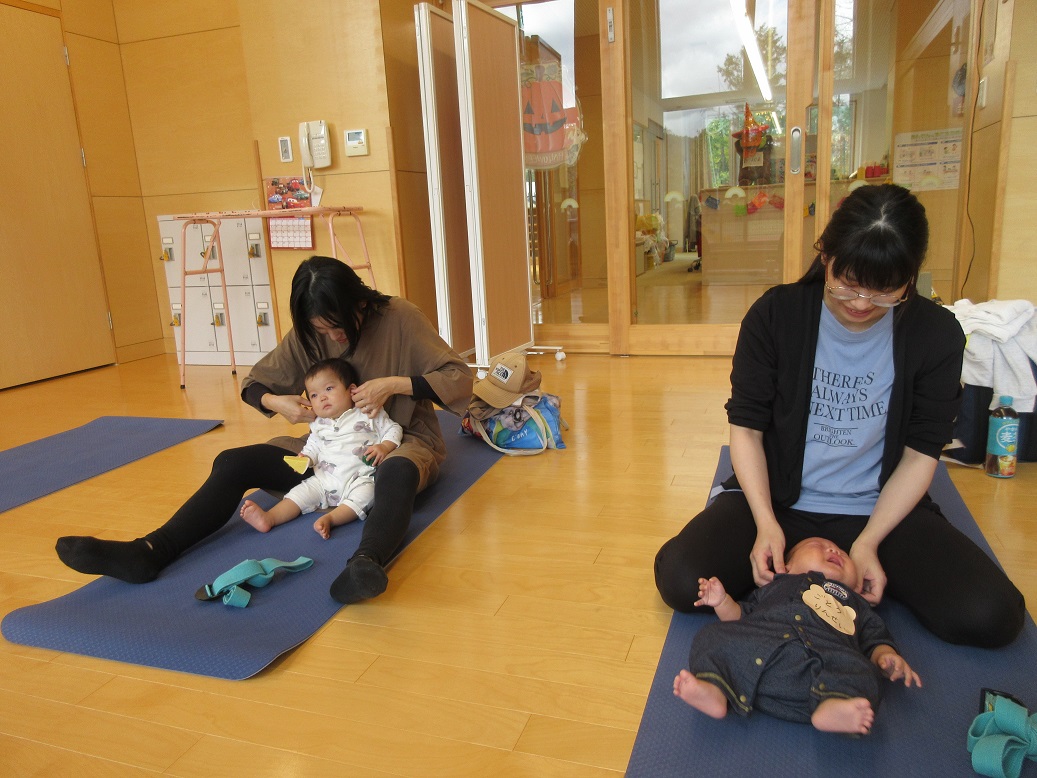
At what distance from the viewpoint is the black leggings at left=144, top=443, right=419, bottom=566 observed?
6.19 feet

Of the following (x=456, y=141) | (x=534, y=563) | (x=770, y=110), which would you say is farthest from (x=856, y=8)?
(x=534, y=563)

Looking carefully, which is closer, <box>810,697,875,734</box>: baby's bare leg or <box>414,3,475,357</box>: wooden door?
<box>810,697,875,734</box>: baby's bare leg

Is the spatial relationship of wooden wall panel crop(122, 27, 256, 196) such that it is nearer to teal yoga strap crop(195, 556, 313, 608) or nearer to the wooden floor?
the wooden floor

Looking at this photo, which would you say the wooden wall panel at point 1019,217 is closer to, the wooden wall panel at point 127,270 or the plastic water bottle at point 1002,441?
the plastic water bottle at point 1002,441

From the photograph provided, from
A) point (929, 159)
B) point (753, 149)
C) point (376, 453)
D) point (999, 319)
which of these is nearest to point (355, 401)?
point (376, 453)

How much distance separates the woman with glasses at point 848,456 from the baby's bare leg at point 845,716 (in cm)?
35

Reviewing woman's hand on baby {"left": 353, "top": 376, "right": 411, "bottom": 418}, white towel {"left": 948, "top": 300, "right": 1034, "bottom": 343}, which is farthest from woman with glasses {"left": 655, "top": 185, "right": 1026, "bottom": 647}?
white towel {"left": 948, "top": 300, "right": 1034, "bottom": 343}

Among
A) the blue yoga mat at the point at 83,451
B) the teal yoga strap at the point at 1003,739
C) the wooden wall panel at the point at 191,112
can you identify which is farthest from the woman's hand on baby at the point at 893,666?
the wooden wall panel at the point at 191,112

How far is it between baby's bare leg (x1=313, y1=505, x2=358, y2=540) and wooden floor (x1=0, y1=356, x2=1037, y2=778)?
224mm

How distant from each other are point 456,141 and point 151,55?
249cm

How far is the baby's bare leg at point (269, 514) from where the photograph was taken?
2.12m

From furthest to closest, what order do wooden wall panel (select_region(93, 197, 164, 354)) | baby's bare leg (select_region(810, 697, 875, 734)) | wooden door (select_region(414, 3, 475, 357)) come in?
wooden wall panel (select_region(93, 197, 164, 354))
wooden door (select_region(414, 3, 475, 357))
baby's bare leg (select_region(810, 697, 875, 734))

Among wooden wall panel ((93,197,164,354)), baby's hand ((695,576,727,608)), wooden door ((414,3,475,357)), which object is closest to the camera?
baby's hand ((695,576,727,608))

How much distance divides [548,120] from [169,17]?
2.72m
